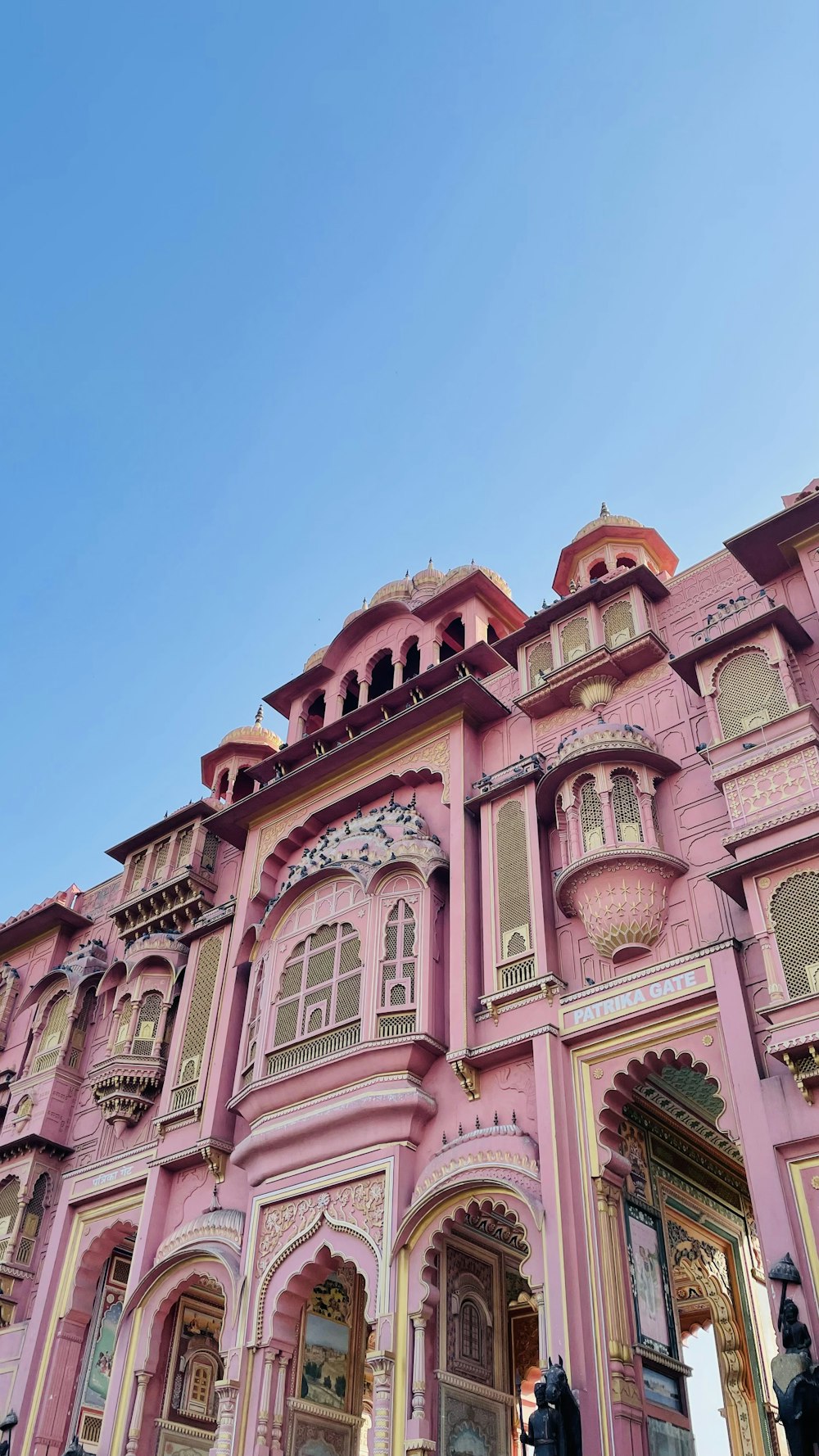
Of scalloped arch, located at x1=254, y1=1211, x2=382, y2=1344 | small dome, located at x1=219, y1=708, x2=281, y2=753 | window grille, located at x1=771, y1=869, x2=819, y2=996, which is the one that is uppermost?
small dome, located at x1=219, y1=708, x2=281, y2=753

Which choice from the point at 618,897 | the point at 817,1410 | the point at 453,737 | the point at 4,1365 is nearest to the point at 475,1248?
the point at 618,897

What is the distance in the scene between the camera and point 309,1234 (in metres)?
14.6

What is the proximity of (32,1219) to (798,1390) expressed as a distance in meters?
14.4

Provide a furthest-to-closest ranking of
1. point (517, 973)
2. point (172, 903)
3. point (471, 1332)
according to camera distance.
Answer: point (172, 903) < point (517, 973) < point (471, 1332)

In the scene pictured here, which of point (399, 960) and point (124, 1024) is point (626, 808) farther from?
point (124, 1024)

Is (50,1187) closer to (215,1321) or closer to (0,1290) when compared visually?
(0,1290)

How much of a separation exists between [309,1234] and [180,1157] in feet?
11.2

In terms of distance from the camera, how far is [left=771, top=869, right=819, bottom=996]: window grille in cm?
1139

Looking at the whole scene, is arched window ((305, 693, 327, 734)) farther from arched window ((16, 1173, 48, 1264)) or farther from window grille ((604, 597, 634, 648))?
arched window ((16, 1173, 48, 1264))

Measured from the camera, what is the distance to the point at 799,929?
1173 centimetres

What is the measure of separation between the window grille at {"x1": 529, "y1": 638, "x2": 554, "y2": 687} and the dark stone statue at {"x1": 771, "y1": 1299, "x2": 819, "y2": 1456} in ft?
32.3

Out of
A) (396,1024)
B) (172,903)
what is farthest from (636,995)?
(172,903)

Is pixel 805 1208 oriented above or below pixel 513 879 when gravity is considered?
below

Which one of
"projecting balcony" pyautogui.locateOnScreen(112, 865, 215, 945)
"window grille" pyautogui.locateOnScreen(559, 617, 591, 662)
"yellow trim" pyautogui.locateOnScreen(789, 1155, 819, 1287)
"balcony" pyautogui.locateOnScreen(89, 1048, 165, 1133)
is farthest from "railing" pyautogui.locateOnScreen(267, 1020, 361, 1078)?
"window grille" pyautogui.locateOnScreen(559, 617, 591, 662)
